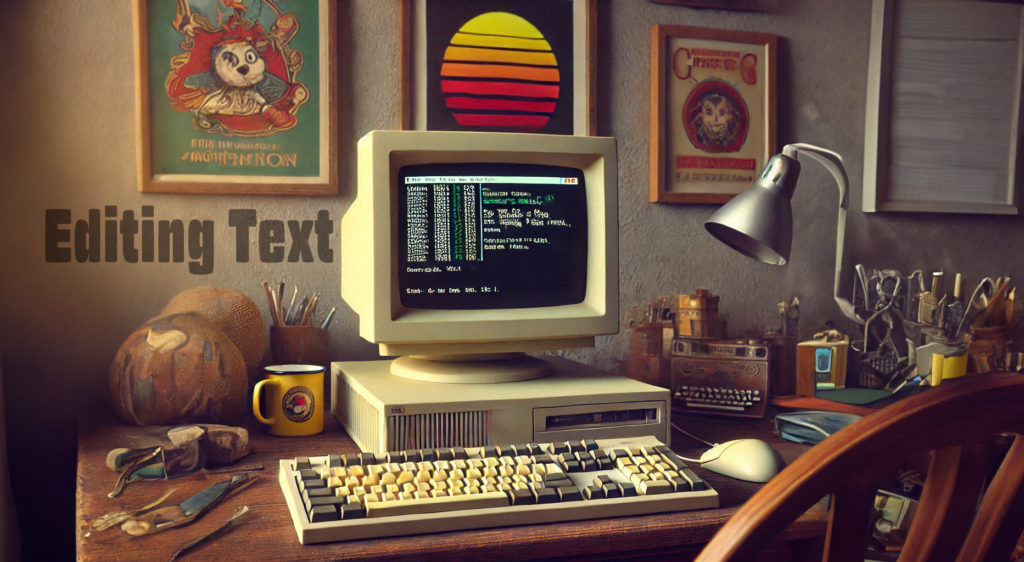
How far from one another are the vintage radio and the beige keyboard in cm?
47

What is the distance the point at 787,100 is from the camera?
6.04ft

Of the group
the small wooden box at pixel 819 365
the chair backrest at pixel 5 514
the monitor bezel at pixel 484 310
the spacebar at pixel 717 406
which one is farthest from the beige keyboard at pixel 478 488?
the small wooden box at pixel 819 365

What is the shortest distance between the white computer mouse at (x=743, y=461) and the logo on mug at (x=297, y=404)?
60 cm

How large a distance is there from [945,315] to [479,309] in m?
1.17

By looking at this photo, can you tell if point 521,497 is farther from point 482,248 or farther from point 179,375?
point 179,375

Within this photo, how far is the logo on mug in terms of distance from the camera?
121 cm

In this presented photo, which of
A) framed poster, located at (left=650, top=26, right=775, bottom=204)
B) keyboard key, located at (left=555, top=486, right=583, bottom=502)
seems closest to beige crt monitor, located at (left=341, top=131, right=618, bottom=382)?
keyboard key, located at (left=555, top=486, right=583, bottom=502)

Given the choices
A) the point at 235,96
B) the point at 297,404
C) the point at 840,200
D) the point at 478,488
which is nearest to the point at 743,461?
the point at 478,488

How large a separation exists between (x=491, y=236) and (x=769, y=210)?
→ 1.69ft

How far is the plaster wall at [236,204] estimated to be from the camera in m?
1.42

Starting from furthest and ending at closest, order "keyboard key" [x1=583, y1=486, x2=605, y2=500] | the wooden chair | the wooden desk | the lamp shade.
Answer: the lamp shade → "keyboard key" [x1=583, y1=486, x2=605, y2=500] → the wooden desk → the wooden chair

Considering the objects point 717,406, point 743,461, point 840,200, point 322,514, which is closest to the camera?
point 322,514

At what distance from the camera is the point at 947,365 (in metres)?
1.62

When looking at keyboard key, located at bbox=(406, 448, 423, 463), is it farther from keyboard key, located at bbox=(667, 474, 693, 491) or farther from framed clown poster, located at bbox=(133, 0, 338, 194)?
framed clown poster, located at bbox=(133, 0, 338, 194)
